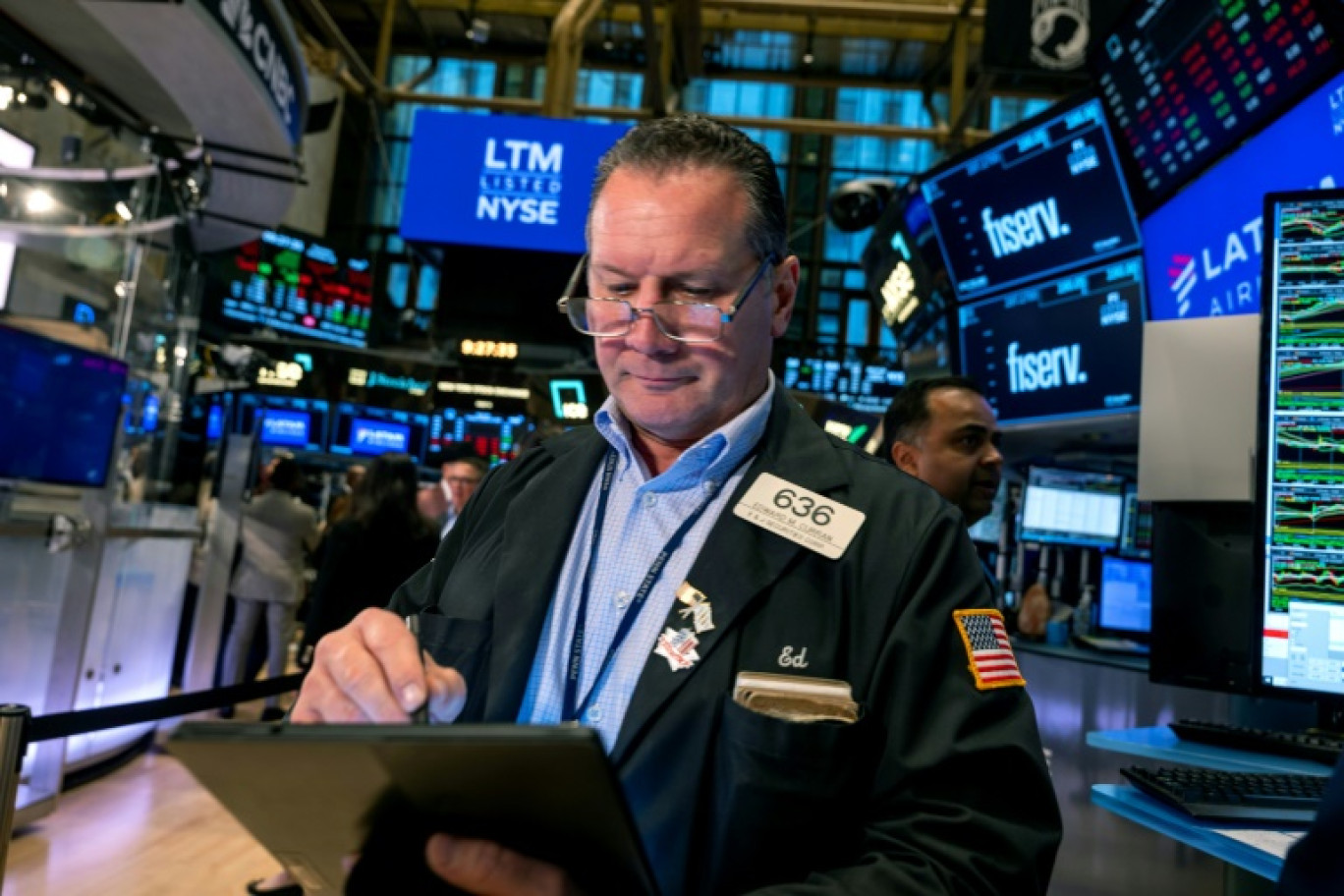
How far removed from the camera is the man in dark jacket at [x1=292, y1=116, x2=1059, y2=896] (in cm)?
115

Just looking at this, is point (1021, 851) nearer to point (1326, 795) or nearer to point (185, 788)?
point (1326, 795)

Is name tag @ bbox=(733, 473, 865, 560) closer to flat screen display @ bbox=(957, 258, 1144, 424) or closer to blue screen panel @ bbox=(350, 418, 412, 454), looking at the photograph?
flat screen display @ bbox=(957, 258, 1144, 424)

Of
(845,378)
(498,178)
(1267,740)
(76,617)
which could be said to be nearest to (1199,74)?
(1267,740)

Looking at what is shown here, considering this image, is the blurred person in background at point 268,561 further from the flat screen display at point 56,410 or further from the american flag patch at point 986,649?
the american flag patch at point 986,649

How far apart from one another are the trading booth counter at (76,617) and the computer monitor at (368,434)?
5304mm

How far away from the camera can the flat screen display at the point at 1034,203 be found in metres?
4.86

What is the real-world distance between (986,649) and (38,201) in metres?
5.95

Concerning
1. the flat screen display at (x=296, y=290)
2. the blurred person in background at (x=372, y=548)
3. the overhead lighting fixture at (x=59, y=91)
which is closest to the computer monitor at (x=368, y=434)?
the flat screen display at (x=296, y=290)


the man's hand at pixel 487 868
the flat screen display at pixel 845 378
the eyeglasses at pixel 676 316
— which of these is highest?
the flat screen display at pixel 845 378

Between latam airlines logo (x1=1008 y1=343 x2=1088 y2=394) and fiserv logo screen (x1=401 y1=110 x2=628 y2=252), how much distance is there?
3.96 metres

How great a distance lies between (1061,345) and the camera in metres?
5.41

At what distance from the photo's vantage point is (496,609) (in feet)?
4.63

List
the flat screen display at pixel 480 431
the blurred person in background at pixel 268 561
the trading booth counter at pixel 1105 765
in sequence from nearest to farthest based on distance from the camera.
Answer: the trading booth counter at pixel 1105 765 < the blurred person in background at pixel 268 561 < the flat screen display at pixel 480 431

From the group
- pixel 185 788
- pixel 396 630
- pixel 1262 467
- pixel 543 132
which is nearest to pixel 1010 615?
pixel 1262 467
